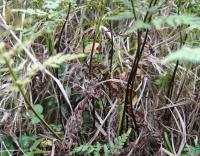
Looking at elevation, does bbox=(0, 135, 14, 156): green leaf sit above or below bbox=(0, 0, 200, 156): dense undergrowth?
below

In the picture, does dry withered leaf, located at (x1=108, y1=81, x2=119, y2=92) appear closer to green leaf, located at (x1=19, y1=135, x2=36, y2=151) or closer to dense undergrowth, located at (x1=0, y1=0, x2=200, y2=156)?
dense undergrowth, located at (x1=0, y1=0, x2=200, y2=156)

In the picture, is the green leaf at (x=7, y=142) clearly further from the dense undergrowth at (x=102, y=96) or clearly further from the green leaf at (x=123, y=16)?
the green leaf at (x=123, y=16)

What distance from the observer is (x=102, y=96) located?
55.5 inches

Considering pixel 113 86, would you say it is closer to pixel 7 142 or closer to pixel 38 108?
pixel 38 108

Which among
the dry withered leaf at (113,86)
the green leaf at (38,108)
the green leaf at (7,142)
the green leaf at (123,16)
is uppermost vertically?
the green leaf at (123,16)

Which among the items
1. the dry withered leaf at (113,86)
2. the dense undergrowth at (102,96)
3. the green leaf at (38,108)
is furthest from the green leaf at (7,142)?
the dry withered leaf at (113,86)

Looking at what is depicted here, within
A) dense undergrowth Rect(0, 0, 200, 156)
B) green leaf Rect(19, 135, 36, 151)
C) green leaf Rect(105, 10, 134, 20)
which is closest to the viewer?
green leaf Rect(105, 10, 134, 20)

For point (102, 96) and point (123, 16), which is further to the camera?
point (102, 96)

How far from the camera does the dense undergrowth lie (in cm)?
125

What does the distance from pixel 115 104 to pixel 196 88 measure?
350mm

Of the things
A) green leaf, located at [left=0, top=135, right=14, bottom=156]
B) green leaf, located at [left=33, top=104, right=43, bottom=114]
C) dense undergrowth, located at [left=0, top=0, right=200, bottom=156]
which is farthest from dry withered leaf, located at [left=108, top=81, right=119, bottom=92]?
green leaf, located at [left=0, top=135, right=14, bottom=156]

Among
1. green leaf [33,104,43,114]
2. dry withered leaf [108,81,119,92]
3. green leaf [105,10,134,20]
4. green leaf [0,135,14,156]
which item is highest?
green leaf [105,10,134,20]

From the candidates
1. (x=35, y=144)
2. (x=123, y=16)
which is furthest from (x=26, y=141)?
(x=123, y=16)

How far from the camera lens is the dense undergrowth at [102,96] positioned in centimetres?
125
